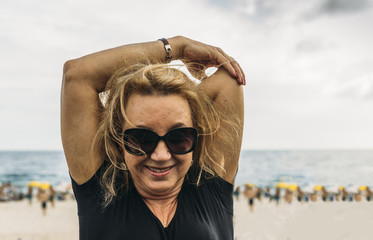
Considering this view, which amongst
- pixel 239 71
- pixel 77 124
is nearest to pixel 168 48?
pixel 239 71

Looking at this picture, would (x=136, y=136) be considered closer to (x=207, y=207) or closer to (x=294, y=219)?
(x=207, y=207)

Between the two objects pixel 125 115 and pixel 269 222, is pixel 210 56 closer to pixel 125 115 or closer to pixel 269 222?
pixel 125 115

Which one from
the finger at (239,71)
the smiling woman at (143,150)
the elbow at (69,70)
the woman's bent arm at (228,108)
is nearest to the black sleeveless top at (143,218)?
the smiling woman at (143,150)

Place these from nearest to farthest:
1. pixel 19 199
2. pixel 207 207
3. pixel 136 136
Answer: pixel 136 136 → pixel 207 207 → pixel 19 199

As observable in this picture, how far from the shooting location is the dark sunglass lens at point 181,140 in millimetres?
1537

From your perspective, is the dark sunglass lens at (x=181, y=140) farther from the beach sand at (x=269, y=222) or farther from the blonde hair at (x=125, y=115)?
the beach sand at (x=269, y=222)

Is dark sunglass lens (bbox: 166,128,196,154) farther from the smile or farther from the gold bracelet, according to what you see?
the gold bracelet

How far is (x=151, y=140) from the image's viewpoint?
152 cm

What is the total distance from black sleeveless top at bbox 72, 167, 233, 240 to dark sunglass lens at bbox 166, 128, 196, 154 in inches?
12.4

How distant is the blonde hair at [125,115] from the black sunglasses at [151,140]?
0.19 ft

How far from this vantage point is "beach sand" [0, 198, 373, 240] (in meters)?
7.86

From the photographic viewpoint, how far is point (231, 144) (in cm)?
190

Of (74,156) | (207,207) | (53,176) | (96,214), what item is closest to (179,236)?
(207,207)

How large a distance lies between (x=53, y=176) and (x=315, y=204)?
27.2 meters
